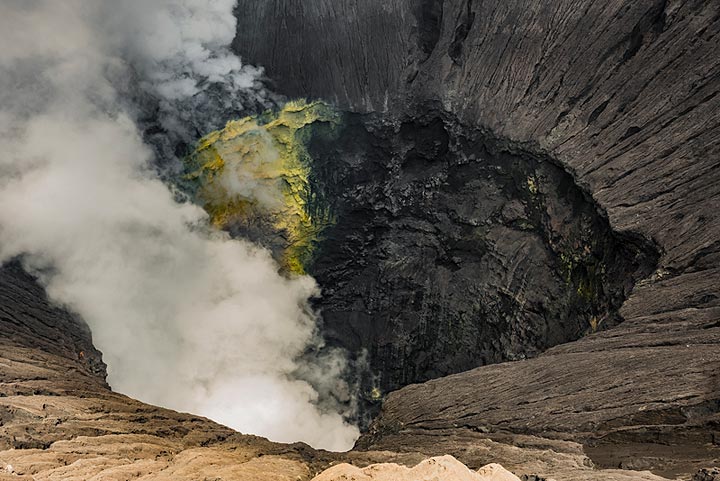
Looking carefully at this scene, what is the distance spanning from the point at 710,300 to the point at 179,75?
822 inches

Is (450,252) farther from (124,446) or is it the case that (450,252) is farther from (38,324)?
(124,446)

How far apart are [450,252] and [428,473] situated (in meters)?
15.1

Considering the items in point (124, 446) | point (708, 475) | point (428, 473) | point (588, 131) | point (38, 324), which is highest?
point (588, 131)

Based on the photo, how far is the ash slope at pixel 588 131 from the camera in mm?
10156

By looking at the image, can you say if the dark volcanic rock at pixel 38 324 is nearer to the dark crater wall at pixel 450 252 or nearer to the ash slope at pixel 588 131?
the ash slope at pixel 588 131

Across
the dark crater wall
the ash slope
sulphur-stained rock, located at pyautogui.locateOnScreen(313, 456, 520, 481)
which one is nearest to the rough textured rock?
the ash slope

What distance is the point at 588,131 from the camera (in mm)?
16312

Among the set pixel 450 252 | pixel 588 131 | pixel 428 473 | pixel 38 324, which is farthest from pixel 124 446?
pixel 450 252

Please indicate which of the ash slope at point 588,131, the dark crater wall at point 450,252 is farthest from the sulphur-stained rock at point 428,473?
the dark crater wall at point 450,252

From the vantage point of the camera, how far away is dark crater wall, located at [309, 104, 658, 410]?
1655 cm

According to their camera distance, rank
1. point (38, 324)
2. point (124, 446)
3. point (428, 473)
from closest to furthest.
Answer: point (428, 473) < point (124, 446) < point (38, 324)

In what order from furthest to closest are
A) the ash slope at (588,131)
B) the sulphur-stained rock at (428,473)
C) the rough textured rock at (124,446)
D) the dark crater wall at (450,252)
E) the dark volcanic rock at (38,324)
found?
the dark crater wall at (450,252) → the dark volcanic rock at (38,324) → the ash slope at (588,131) → the rough textured rock at (124,446) → the sulphur-stained rock at (428,473)

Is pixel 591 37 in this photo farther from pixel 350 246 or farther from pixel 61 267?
pixel 61 267

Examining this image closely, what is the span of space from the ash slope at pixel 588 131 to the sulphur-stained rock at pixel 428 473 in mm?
2694
